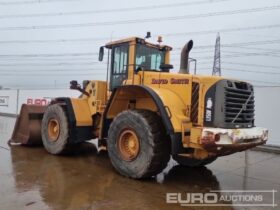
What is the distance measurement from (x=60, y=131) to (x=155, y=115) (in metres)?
2.82

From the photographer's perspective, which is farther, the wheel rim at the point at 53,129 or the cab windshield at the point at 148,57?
the wheel rim at the point at 53,129

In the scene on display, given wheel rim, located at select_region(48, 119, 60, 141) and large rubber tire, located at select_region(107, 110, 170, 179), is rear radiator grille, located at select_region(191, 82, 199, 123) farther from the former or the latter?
wheel rim, located at select_region(48, 119, 60, 141)

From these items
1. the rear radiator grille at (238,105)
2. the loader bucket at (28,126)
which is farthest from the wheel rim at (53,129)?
the rear radiator grille at (238,105)

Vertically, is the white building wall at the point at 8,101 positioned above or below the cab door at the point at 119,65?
below

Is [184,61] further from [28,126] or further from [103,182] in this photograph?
[28,126]

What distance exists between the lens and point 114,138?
6859 millimetres

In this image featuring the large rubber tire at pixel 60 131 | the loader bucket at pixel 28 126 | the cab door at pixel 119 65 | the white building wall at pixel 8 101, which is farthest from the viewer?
the white building wall at pixel 8 101

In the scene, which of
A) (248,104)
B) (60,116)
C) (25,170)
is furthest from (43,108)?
(248,104)

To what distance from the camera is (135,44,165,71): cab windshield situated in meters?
7.62

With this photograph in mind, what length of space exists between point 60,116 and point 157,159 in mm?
3162

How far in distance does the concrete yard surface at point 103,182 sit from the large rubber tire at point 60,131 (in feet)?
0.68

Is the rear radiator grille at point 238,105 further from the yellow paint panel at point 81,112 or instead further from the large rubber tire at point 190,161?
the yellow paint panel at point 81,112

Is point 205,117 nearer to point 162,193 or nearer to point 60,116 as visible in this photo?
point 162,193

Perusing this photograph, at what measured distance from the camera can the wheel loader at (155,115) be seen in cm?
596
